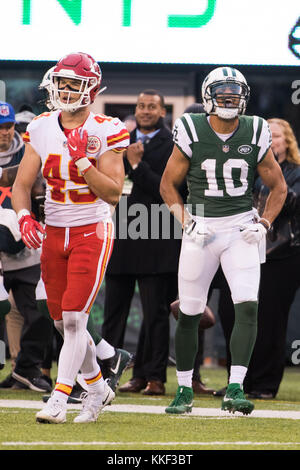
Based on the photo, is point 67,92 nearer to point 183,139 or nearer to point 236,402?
point 183,139

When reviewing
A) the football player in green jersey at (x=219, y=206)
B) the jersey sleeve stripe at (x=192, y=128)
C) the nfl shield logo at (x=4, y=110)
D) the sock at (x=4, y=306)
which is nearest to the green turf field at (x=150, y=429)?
the football player in green jersey at (x=219, y=206)

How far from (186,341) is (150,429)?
Result: 1.18 m

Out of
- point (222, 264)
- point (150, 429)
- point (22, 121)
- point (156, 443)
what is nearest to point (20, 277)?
point (22, 121)

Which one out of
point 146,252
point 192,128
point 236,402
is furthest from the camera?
point 146,252

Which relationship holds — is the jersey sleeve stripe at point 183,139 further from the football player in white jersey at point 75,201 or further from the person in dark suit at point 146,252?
the person in dark suit at point 146,252

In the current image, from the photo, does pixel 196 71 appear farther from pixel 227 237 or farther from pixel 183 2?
pixel 227 237

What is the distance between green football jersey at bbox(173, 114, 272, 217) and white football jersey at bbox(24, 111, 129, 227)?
29.1 inches

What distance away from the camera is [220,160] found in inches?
260

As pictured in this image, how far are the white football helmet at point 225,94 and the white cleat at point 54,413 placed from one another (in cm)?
192

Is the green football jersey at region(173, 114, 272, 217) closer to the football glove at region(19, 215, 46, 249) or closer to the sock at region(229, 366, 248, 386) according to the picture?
the sock at region(229, 366, 248, 386)

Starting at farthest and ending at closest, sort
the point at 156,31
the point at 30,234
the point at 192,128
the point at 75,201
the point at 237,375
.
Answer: the point at 156,31
the point at 192,128
the point at 237,375
the point at 75,201
the point at 30,234

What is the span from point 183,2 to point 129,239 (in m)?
2.98

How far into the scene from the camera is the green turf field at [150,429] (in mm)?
4949

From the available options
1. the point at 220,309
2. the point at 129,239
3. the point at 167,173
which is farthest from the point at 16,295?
the point at 167,173
